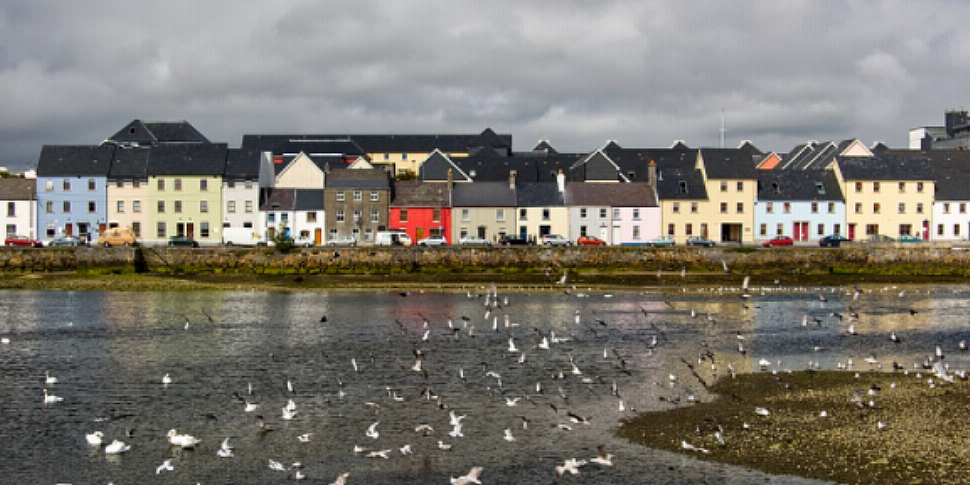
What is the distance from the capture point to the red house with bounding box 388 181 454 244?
98500mm

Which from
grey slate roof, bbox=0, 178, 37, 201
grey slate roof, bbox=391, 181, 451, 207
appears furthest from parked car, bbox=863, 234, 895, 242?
grey slate roof, bbox=0, 178, 37, 201

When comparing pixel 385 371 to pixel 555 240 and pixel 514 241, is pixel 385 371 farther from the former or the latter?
pixel 555 240

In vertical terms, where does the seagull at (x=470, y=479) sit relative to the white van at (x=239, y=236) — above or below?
below

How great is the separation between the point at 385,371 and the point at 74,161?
80.0 metres

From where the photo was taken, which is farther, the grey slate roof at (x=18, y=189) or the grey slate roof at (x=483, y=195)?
the grey slate roof at (x=18, y=189)

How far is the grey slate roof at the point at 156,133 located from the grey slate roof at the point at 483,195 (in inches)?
1847

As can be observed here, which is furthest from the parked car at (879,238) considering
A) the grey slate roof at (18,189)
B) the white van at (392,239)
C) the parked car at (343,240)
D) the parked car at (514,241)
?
the grey slate roof at (18,189)

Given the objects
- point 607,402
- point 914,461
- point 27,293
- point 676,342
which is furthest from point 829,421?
point 27,293

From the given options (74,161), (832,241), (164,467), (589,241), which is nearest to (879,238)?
(832,241)

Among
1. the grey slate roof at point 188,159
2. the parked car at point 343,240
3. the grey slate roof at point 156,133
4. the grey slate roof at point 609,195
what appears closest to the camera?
the parked car at point 343,240

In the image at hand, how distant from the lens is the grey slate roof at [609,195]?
99.9m

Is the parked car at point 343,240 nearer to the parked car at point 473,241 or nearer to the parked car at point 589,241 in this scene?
the parked car at point 473,241

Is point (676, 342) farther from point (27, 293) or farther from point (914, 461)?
point (27, 293)

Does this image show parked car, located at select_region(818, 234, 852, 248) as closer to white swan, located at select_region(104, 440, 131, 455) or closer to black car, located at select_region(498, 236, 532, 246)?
black car, located at select_region(498, 236, 532, 246)
